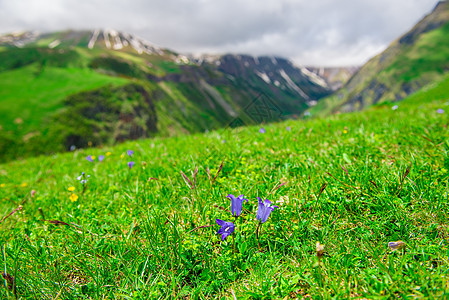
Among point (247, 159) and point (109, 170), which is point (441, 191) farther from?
point (109, 170)

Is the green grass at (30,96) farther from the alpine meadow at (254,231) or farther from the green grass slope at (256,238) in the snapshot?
the green grass slope at (256,238)

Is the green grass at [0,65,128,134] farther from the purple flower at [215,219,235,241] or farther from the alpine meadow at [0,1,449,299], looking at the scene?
the purple flower at [215,219,235,241]

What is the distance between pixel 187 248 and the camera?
2.46 m

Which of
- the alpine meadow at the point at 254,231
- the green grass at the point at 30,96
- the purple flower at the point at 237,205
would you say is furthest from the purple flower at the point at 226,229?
the green grass at the point at 30,96

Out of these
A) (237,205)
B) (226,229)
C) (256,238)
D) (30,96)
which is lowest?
(30,96)

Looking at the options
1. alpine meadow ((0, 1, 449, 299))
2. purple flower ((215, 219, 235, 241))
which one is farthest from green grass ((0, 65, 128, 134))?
purple flower ((215, 219, 235, 241))

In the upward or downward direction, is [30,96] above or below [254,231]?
below

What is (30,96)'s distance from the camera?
15850 centimetres

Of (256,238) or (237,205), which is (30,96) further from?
(256,238)

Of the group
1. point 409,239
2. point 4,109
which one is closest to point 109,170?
point 409,239

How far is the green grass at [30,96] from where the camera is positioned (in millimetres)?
139625

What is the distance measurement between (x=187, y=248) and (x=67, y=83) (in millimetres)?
242060

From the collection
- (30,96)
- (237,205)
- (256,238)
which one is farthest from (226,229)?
(30,96)

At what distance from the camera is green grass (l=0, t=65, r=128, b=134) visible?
139625 mm
